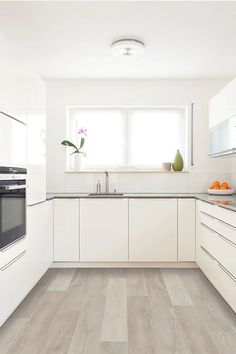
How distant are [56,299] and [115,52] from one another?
7.69 ft

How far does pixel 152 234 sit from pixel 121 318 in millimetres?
1337

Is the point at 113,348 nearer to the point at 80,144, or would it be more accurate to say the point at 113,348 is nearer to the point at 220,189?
the point at 220,189

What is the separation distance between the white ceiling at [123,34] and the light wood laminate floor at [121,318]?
233 cm

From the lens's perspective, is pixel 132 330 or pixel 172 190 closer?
pixel 132 330

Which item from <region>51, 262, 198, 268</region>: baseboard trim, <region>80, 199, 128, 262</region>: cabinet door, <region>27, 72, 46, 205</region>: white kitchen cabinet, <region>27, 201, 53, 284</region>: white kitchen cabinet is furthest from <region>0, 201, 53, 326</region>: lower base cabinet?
<region>80, 199, 128, 262</region>: cabinet door

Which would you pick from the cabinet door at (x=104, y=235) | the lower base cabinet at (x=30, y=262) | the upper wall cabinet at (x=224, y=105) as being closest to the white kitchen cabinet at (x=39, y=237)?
the lower base cabinet at (x=30, y=262)

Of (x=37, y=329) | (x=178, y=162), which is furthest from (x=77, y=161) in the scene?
(x=37, y=329)

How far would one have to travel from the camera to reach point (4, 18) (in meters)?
2.66

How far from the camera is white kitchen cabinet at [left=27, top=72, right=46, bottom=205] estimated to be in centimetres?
280

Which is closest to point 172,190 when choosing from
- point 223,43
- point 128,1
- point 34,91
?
point 223,43

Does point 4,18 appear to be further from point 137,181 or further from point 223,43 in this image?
point 137,181

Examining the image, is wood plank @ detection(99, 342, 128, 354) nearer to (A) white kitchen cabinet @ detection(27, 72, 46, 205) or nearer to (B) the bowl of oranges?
Result: (A) white kitchen cabinet @ detection(27, 72, 46, 205)

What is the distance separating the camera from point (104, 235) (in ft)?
12.0

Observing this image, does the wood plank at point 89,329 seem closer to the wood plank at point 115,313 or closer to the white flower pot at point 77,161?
the wood plank at point 115,313
